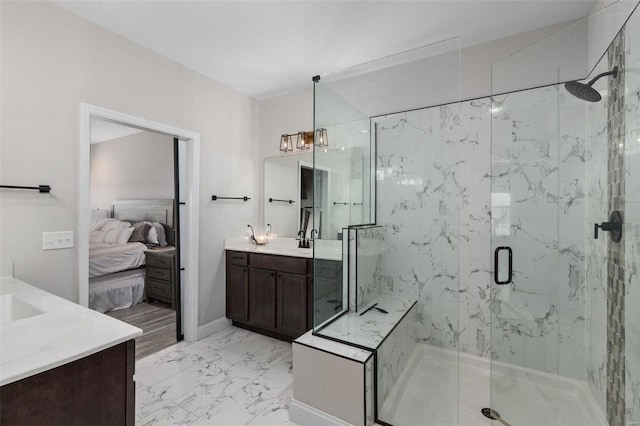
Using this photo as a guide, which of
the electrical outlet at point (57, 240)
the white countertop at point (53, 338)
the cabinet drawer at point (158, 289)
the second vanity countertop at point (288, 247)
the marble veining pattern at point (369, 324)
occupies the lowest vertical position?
the cabinet drawer at point (158, 289)

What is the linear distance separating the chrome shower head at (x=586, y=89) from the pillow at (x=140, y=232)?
210 inches

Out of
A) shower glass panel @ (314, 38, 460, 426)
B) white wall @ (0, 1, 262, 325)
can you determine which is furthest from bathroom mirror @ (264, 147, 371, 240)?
white wall @ (0, 1, 262, 325)

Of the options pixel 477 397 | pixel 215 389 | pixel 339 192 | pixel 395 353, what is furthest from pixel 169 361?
pixel 477 397

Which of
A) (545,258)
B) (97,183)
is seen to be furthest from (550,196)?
(97,183)

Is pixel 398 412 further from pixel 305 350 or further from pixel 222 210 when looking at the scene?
pixel 222 210

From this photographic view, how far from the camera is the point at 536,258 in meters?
1.78

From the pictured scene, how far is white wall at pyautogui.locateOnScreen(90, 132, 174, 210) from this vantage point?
4.85m

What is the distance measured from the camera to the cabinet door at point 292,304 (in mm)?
2619

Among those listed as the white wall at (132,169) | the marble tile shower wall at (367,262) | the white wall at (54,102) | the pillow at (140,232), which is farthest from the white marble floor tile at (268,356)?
the white wall at (132,169)

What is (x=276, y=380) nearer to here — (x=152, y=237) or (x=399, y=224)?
(x=399, y=224)

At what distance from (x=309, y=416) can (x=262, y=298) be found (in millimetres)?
1317

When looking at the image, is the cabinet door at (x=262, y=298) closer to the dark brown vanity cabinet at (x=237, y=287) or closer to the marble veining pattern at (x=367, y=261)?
the dark brown vanity cabinet at (x=237, y=287)

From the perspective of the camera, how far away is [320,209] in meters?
2.10

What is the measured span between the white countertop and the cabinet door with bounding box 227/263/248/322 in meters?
1.82
